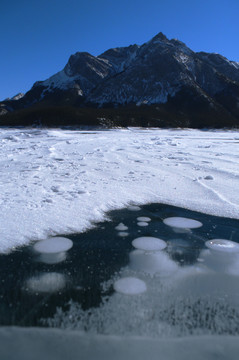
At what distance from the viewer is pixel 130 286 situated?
1729mm

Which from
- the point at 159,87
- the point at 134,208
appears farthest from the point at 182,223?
the point at 159,87

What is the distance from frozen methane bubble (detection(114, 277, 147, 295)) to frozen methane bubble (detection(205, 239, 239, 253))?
0.80 m

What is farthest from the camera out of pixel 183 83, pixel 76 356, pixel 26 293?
pixel 183 83

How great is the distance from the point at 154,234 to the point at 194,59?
225 ft

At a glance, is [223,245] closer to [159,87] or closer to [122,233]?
[122,233]

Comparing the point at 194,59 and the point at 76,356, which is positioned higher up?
the point at 194,59

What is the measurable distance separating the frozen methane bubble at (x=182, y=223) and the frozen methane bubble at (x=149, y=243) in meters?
0.41

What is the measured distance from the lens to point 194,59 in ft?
204

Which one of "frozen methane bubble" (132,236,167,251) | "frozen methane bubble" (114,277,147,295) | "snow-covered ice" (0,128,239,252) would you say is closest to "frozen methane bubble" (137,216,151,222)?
"snow-covered ice" (0,128,239,252)

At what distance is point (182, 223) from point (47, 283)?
5.02 ft

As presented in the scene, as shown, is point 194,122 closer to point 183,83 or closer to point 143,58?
point 183,83

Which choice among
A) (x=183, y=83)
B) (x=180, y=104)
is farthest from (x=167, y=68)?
(x=180, y=104)

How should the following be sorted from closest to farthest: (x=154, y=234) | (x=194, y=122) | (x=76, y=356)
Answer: (x=76, y=356), (x=154, y=234), (x=194, y=122)

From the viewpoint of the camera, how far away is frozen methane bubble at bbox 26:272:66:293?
1681 mm
